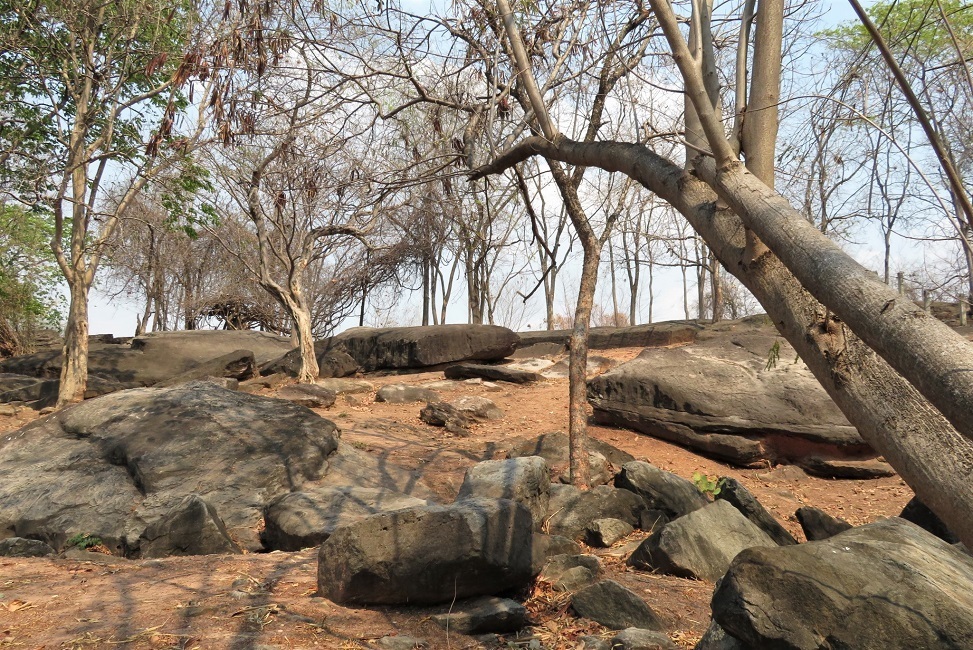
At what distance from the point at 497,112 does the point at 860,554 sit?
5073 millimetres

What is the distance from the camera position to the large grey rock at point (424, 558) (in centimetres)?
391

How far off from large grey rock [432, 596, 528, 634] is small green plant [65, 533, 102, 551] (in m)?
4.03

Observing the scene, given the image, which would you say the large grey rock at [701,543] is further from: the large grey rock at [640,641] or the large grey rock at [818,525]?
the large grey rock at [640,641]

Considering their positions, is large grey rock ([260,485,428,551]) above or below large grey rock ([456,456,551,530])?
below

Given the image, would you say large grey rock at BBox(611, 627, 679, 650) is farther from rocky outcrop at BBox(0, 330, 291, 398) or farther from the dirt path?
rocky outcrop at BBox(0, 330, 291, 398)

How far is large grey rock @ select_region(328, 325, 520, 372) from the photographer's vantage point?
57.6 feet

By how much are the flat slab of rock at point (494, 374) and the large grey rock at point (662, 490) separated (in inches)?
297

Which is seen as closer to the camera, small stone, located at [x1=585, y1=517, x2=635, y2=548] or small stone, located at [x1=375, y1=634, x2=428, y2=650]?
small stone, located at [x1=375, y1=634, x2=428, y2=650]

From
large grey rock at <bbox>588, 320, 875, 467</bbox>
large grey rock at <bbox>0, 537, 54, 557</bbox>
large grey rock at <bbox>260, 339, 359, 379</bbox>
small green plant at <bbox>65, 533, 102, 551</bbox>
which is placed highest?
large grey rock at <bbox>260, 339, 359, 379</bbox>

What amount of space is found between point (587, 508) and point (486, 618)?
285 cm

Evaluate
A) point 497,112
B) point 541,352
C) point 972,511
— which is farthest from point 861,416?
point 541,352

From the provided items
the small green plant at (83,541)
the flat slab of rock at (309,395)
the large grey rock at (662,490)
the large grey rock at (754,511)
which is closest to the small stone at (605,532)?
the large grey rock at (662,490)

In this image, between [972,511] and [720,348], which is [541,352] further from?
[972,511]

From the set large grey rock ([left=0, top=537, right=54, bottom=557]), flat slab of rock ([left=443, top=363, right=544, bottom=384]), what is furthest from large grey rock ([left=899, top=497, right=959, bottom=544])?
flat slab of rock ([left=443, top=363, right=544, bottom=384])
